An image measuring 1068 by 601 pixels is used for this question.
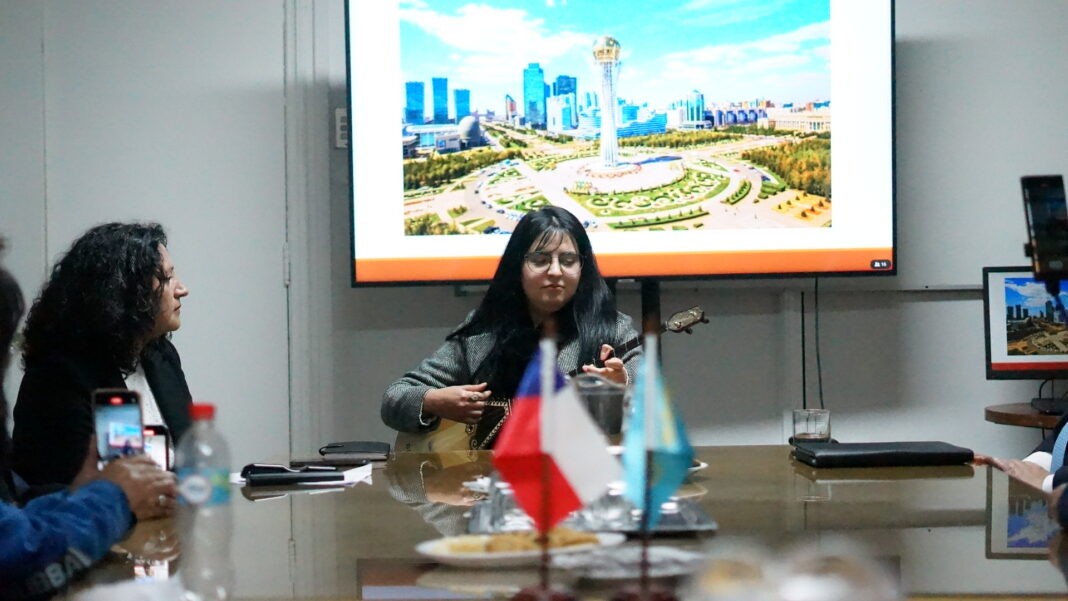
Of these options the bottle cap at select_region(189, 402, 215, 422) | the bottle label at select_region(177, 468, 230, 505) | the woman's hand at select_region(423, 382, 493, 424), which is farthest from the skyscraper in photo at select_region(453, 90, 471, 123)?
the bottle cap at select_region(189, 402, 215, 422)

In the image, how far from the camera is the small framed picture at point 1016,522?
135 centimetres

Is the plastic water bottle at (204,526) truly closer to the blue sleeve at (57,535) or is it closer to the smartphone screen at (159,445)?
the blue sleeve at (57,535)

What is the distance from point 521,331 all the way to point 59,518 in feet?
5.82

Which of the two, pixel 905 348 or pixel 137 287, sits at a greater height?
pixel 137 287

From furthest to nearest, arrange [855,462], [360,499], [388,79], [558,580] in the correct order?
1. [388,79]
2. [855,462]
3. [360,499]
4. [558,580]

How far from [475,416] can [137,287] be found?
0.84 meters

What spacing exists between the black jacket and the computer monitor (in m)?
2.63

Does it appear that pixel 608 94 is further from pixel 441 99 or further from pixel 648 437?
pixel 648 437

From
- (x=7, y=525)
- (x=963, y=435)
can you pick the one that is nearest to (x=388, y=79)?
(x=963, y=435)

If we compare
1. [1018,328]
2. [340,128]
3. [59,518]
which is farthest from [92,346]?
[1018,328]

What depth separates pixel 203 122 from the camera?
3.98m

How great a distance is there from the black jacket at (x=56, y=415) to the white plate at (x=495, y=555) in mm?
1043

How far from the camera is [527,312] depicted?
3.09 m

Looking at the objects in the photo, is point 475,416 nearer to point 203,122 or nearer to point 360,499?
point 360,499
